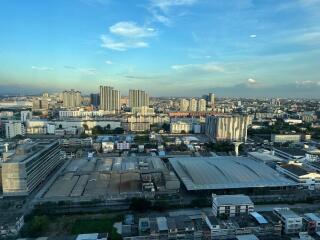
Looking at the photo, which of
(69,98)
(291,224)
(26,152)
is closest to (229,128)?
(291,224)

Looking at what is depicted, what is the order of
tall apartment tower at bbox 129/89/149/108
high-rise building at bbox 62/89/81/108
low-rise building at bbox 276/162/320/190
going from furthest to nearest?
high-rise building at bbox 62/89/81/108
tall apartment tower at bbox 129/89/149/108
low-rise building at bbox 276/162/320/190

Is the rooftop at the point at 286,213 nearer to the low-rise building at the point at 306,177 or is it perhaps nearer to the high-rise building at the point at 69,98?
the low-rise building at the point at 306,177

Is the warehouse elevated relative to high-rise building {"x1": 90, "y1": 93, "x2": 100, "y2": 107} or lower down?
lower down

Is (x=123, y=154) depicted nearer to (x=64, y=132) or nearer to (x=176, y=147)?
(x=176, y=147)

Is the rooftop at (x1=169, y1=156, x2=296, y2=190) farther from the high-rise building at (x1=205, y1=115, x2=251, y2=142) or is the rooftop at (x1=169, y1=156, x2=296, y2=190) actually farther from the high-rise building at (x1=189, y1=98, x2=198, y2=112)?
the high-rise building at (x1=189, y1=98, x2=198, y2=112)

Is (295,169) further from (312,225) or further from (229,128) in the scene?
(229,128)

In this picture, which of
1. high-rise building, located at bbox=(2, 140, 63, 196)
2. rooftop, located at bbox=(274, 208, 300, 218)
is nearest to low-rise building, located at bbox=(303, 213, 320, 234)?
rooftop, located at bbox=(274, 208, 300, 218)

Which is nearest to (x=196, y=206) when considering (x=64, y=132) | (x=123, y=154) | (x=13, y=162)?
(x=13, y=162)
